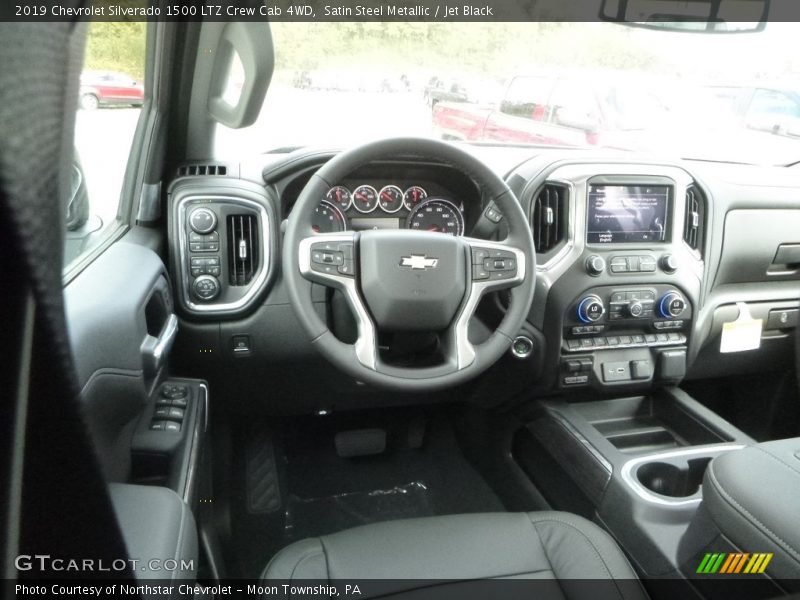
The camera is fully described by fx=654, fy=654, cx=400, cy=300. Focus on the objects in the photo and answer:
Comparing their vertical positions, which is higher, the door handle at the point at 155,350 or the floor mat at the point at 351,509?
the door handle at the point at 155,350

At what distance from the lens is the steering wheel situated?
5.12 feet

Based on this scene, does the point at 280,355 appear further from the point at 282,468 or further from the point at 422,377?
the point at 422,377

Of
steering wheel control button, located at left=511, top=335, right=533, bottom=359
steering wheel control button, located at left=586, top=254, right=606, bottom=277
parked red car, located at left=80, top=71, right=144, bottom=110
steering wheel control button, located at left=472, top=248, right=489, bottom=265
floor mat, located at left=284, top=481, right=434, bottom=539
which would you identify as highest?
parked red car, located at left=80, top=71, right=144, bottom=110

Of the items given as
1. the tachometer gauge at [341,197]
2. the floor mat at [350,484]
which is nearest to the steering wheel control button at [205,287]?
the tachometer gauge at [341,197]

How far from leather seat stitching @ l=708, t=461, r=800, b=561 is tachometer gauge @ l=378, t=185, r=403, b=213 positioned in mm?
1205

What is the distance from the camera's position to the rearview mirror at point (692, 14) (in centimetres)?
193

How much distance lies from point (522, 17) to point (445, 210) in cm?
66

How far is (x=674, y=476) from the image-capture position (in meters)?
2.00

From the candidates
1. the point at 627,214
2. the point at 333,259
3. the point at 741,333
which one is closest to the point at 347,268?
the point at 333,259

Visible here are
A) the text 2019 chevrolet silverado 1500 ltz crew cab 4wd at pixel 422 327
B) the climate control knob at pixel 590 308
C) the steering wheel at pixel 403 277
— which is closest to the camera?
the text 2019 chevrolet silverado 1500 ltz crew cab 4wd at pixel 422 327

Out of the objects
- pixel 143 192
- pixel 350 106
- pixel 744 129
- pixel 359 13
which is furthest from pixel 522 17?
pixel 744 129

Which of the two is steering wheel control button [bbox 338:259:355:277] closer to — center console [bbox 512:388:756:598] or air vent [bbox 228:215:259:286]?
air vent [bbox 228:215:259:286]

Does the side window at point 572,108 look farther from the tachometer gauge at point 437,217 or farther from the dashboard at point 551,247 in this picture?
the tachometer gauge at point 437,217

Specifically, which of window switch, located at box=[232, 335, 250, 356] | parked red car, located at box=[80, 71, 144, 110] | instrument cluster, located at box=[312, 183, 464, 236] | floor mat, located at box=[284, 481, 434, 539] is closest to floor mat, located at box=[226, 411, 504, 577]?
floor mat, located at box=[284, 481, 434, 539]
